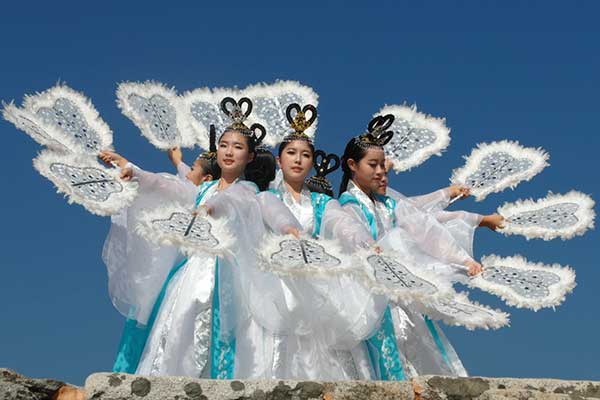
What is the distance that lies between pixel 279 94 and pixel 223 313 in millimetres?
2334

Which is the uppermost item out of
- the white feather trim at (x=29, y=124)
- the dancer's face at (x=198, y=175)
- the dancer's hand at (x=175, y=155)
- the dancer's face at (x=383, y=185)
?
the dancer's hand at (x=175, y=155)

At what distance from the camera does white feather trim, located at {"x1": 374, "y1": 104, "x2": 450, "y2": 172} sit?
24.0 ft

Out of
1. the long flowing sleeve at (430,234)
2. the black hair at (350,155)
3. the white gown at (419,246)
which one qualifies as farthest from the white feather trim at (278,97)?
the long flowing sleeve at (430,234)

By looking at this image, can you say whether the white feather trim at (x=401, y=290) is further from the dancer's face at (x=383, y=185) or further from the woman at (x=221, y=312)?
the dancer's face at (x=383, y=185)

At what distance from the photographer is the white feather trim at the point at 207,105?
7.17m

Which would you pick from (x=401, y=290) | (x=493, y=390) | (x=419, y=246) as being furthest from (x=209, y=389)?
(x=419, y=246)

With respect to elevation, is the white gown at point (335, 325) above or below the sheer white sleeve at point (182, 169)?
below

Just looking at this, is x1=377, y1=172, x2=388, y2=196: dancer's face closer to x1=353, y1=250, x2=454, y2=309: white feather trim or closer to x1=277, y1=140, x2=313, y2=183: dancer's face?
x1=277, y1=140, x2=313, y2=183: dancer's face

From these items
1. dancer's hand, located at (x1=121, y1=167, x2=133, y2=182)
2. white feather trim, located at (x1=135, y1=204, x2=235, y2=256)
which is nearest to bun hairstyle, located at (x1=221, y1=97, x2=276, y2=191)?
dancer's hand, located at (x1=121, y1=167, x2=133, y2=182)

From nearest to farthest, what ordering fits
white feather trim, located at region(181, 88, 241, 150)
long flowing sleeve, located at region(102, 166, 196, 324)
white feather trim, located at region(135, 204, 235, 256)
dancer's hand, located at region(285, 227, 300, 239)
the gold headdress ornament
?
white feather trim, located at region(135, 204, 235, 256)
dancer's hand, located at region(285, 227, 300, 239)
long flowing sleeve, located at region(102, 166, 196, 324)
the gold headdress ornament
white feather trim, located at region(181, 88, 241, 150)

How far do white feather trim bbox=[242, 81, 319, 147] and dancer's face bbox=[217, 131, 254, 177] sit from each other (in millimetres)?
652

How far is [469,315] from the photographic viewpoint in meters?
5.15

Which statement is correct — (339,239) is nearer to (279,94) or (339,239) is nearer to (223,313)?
(223,313)

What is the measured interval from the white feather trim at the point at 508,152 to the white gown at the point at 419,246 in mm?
523
